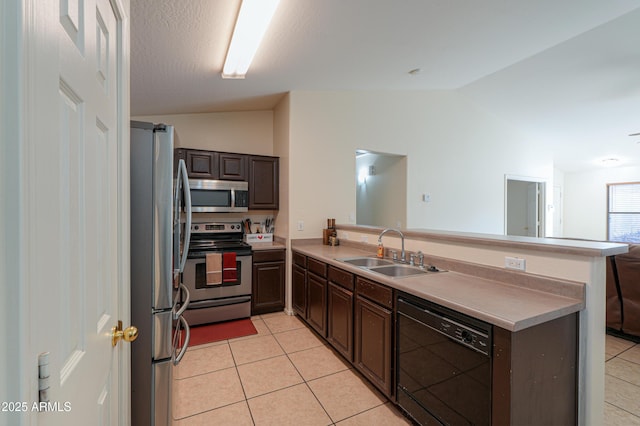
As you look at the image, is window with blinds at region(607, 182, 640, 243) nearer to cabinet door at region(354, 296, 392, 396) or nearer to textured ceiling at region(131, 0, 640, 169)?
textured ceiling at region(131, 0, 640, 169)

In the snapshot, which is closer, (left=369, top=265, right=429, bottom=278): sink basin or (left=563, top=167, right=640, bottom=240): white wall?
(left=369, top=265, right=429, bottom=278): sink basin

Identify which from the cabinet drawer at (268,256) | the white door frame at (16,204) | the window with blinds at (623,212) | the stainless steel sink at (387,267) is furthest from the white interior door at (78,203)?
the window with blinds at (623,212)

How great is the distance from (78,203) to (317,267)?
240cm

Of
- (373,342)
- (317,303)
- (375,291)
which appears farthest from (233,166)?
(373,342)

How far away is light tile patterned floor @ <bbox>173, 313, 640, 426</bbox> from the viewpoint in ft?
6.06

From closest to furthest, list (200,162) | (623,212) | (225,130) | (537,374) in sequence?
(537,374)
(200,162)
(225,130)
(623,212)

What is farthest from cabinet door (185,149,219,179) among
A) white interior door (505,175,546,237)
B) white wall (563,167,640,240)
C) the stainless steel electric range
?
white wall (563,167,640,240)

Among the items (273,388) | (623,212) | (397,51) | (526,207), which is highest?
(397,51)

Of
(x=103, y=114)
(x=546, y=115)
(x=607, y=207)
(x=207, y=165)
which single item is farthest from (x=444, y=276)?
(x=607, y=207)

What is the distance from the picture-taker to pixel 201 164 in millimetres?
3535

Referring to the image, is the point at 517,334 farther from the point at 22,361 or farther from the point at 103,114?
the point at 103,114

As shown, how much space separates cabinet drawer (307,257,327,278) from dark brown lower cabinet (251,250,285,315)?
2.06ft

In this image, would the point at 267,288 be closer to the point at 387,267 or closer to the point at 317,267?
the point at 317,267

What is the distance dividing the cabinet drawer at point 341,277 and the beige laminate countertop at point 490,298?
20 centimetres
